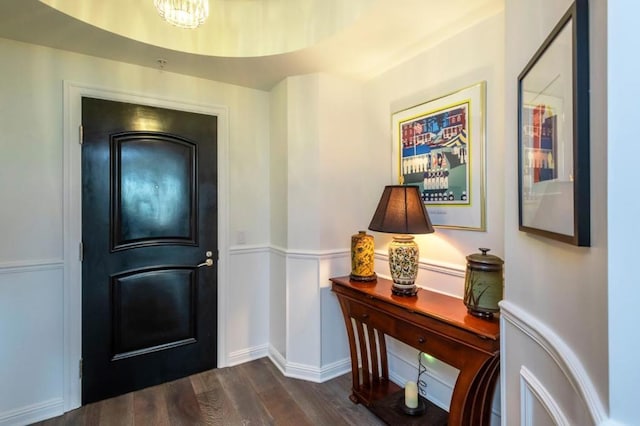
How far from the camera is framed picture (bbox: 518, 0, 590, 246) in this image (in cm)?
68

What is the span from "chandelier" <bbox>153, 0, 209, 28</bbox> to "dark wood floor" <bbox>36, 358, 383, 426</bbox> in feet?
7.55

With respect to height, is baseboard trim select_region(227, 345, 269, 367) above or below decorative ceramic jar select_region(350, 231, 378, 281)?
below

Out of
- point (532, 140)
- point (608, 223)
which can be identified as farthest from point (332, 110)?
point (608, 223)

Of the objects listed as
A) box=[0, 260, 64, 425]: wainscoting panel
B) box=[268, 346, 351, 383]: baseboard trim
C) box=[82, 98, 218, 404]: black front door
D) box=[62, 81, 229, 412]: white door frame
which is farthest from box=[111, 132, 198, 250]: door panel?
box=[268, 346, 351, 383]: baseboard trim

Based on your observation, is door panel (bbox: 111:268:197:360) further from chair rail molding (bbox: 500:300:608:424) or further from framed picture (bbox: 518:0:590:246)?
framed picture (bbox: 518:0:590:246)

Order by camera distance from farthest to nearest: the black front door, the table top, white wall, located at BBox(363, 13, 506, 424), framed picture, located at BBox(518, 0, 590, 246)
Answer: the black front door → white wall, located at BBox(363, 13, 506, 424) → the table top → framed picture, located at BBox(518, 0, 590, 246)

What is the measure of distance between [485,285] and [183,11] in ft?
6.51

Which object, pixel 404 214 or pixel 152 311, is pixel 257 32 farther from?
pixel 152 311

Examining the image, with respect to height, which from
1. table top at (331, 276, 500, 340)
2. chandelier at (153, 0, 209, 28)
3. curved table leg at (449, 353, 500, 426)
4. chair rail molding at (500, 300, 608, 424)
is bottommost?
curved table leg at (449, 353, 500, 426)

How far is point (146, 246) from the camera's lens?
7.38 feet

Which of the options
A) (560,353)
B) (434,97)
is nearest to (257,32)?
(434,97)

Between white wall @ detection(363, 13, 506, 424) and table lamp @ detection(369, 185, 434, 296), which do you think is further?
table lamp @ detection(369, 185, 434, 296)

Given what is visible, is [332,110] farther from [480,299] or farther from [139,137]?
[480,299]

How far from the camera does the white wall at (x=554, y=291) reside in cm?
63
